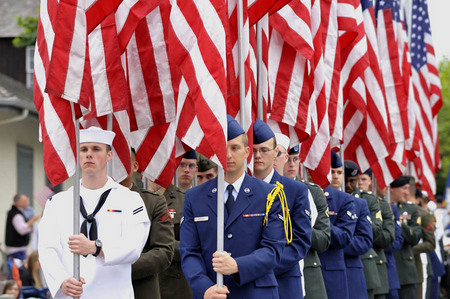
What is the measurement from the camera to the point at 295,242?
6848 millimetres

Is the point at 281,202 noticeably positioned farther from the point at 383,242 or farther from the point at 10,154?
the point at 10,154

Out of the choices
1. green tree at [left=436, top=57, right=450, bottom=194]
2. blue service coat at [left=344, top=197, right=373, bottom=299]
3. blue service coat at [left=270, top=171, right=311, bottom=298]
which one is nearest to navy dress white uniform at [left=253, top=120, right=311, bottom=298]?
blue service coat at [left=270, top=171, right=311, bottom=298]

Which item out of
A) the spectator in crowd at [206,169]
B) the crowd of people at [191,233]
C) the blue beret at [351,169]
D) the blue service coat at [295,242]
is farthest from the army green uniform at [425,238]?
A: the blue service coat at [295,242]

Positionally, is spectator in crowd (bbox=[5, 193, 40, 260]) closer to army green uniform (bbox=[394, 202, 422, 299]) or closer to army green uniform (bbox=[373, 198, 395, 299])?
army green uniform (bbox=[394, 202, 422, 299])

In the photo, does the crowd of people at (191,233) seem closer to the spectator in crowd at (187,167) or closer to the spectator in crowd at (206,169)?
the spectator in crowd at (187,167)

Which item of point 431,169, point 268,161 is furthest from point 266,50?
point 431,169

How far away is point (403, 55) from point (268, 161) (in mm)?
9483

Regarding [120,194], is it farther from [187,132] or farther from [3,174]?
[3,174]

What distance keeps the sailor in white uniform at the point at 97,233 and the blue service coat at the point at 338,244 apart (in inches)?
132

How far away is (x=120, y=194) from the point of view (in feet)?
21.9

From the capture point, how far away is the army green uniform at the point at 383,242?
39.6ft

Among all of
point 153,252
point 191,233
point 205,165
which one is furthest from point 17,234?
point 191,233

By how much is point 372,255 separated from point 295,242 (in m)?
4.99

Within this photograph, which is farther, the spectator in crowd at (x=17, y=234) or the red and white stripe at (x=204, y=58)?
the spectator in crowd at (x=17, y=234)
